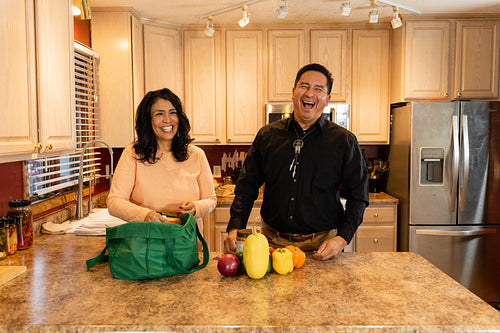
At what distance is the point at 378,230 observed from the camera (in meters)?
3.63

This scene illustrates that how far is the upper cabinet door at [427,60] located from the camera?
3.60 meters

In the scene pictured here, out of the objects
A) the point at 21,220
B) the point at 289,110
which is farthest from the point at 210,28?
the point at 21,220

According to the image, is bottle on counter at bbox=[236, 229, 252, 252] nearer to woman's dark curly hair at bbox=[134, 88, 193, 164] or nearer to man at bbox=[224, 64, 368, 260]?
man at bbox=[224, 64, 368, 260]

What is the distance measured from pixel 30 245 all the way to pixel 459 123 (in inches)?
127

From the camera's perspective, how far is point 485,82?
11.9 ft

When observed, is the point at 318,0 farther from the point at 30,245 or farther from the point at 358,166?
the point at 30,245

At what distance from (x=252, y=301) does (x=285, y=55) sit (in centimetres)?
291

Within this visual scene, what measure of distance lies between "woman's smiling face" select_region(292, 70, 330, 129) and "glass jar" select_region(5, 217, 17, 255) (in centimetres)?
144

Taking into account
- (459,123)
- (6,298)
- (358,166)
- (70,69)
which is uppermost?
(70,69)

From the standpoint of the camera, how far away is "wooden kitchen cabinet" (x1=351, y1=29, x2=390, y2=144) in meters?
3.80

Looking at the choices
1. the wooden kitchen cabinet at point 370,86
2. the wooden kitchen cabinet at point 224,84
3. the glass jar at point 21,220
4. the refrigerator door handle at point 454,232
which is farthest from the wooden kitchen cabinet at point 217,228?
the glass jar at point 21,220

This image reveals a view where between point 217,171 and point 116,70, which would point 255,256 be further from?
point 217,171

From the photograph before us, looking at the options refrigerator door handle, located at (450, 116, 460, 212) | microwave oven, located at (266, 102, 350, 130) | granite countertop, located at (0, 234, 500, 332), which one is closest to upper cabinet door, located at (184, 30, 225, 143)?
microwave oven, located at (266, 102, 350, 130)

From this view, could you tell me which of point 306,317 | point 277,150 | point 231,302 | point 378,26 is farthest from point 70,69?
point 378,26
